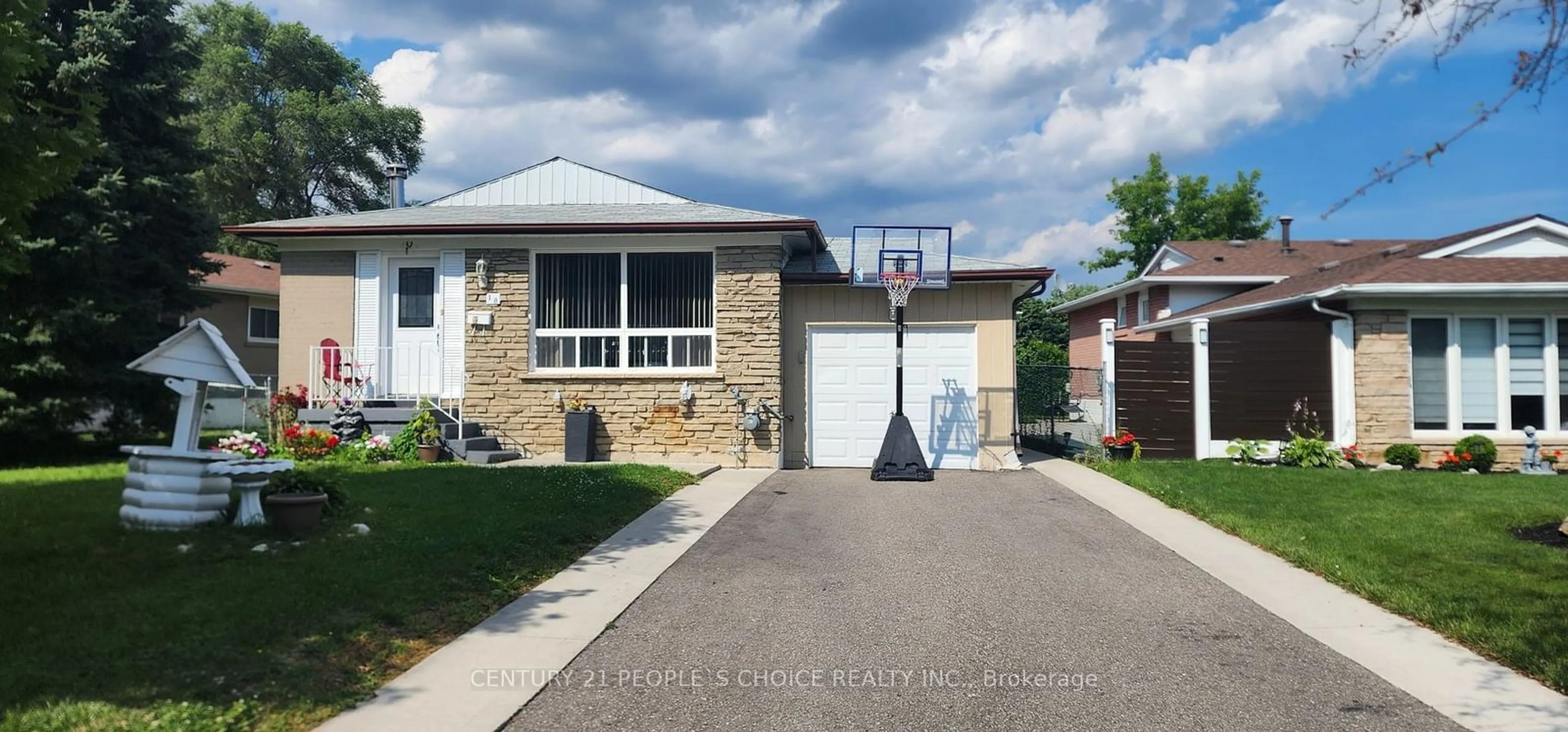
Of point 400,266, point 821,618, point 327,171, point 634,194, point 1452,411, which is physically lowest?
point 821,618

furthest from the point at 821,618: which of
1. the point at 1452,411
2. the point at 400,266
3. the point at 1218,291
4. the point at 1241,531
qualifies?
the point at 1218,291

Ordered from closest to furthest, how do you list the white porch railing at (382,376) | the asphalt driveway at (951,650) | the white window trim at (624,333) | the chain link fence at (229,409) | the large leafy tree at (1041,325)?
the asphalt driveway at (951,650) → the white window trim at (624,333) → the white porch railing at (382,376) → the chain link fence at (229,409) → the large leafy tree at (1041,325)

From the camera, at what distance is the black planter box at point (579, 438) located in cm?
1362

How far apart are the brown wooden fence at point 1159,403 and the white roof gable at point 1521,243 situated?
490cm

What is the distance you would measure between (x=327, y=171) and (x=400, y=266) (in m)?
24.0

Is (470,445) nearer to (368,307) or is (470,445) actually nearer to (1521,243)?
(368,307)

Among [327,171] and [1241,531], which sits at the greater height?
[327,171]

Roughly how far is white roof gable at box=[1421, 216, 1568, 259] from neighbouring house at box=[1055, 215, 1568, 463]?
0.68m

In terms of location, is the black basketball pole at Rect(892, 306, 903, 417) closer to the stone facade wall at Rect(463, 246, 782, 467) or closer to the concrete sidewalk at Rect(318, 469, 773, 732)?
the stone facade wall at Rect(463, 246, 782, 467)

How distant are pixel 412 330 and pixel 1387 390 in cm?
1452

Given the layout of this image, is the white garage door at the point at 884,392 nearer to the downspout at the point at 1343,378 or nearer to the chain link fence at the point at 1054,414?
the chain link fence at the point at 1054,414

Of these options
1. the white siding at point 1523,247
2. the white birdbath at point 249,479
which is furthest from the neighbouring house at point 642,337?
the white siding at point 1523,247

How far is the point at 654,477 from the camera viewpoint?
1127cm

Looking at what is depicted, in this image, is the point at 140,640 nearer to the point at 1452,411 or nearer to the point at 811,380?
the point at 811,380
